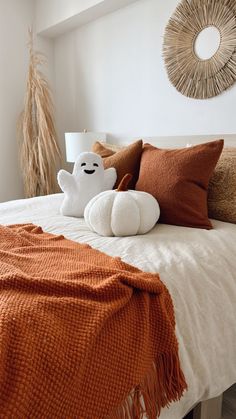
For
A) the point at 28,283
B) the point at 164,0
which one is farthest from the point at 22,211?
the point at 164,0

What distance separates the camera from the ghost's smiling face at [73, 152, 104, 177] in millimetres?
1668

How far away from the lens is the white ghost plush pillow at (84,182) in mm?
1642

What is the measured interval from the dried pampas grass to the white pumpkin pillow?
179 centimetres

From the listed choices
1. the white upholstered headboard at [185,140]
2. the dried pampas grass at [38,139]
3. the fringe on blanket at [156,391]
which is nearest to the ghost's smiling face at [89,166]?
the white upholstered headboard at [185,140]

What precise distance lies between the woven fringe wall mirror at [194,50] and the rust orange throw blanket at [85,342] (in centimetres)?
165

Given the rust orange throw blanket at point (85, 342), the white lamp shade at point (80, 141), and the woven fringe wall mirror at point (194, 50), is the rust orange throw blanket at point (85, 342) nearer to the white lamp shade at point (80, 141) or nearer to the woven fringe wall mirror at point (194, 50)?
the woven fringe wall mirror at point (194, 50)

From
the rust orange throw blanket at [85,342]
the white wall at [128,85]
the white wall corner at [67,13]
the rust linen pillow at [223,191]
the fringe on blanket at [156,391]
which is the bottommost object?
the fringe on blanket at [156,391]

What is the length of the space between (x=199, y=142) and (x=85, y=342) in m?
1.72

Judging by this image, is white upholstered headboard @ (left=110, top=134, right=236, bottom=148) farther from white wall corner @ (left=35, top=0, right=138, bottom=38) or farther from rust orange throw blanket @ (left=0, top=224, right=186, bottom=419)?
rust orange throw blanket @ (left=0, top=224, right=186, bottom=419)

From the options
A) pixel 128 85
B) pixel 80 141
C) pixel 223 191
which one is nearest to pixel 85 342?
pixel 223 191

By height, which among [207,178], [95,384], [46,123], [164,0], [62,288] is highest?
[164,0]

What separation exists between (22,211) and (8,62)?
200 cm

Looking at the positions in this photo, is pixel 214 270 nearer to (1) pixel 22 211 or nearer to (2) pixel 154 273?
(2) pixel 154 273

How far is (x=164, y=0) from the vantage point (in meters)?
2.33
